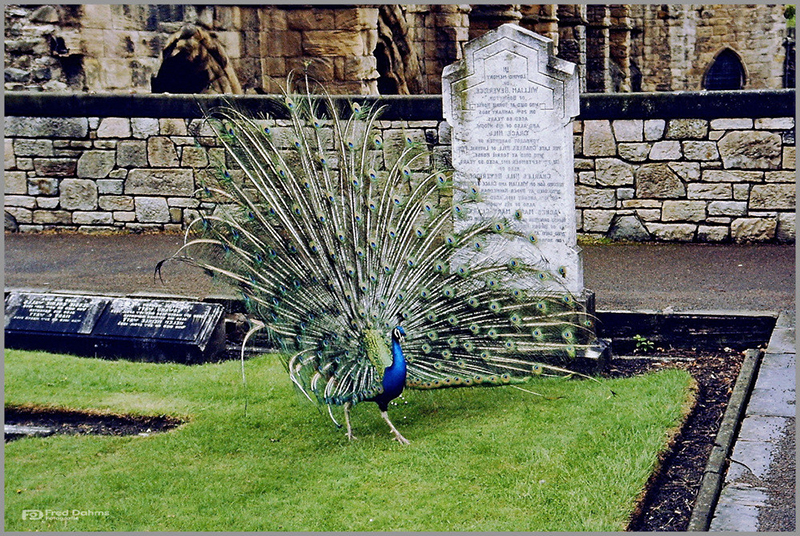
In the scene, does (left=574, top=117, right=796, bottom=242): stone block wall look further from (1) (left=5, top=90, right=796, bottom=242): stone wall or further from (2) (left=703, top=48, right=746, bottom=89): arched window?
(2) (left=703, top=48, right=746, bottom=89): arched window

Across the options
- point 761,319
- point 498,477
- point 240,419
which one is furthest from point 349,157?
point 761,319

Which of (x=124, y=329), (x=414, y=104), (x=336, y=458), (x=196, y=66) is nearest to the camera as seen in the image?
(x=336, y=458)

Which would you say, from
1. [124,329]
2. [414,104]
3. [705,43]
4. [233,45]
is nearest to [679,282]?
[414,104]

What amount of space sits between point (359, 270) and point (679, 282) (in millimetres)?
4456

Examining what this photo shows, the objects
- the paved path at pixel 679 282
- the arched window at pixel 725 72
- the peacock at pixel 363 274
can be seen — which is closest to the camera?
the paved path at pixel 679 282

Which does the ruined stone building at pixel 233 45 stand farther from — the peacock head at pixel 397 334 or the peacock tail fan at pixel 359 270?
the peacock head at pixel 397 334

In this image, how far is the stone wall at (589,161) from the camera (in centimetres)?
1070

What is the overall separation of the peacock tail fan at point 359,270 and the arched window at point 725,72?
91.1 feet

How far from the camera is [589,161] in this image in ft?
36.6

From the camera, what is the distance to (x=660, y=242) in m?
11.2

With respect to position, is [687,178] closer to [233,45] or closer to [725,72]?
[233,45]

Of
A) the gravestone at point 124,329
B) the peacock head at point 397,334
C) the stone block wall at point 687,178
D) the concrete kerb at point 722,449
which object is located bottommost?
the concrete kerb at point 722,449

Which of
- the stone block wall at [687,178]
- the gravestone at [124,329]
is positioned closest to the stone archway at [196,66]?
the stone block wall at [687,178]

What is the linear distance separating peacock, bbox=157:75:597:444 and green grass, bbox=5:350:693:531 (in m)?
0.30
